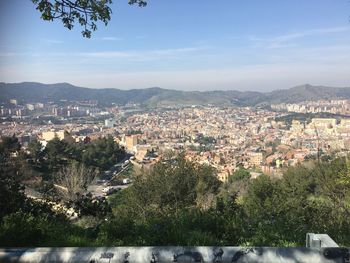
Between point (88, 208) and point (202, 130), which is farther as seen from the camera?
point (202, 130)

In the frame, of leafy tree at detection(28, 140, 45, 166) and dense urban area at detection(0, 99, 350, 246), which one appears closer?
dense urban area at detection(0, 99, 350, 246)

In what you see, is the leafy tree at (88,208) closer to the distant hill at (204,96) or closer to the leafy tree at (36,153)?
the leafy tree at (36,153)

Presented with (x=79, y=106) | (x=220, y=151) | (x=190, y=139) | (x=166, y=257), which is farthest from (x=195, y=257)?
(x=79, y=106)

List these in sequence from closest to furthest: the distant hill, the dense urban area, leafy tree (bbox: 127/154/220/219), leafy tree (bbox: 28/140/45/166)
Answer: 1. the dense urban area
2. leafy tree (bbox: 127/154/220/219)
3. leafy tree (bbox: 28/140/45/166)
4. the distant hill

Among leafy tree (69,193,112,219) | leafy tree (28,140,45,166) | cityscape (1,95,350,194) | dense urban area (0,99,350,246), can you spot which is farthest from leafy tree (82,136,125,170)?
leafy tree (69,193,112,219)

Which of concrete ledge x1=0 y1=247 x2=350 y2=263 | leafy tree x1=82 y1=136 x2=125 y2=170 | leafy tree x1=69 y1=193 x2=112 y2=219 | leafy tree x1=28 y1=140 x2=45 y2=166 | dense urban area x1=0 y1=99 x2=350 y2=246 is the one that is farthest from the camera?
leafy tree x1=82 y1=136 x2=125 y2=170

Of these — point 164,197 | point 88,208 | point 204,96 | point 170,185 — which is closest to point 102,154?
point 170,185

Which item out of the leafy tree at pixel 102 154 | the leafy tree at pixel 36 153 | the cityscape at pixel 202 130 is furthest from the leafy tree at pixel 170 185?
the cityscape at pixel 202 130

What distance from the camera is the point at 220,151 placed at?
53.9 metres

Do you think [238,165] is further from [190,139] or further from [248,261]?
[248,261]

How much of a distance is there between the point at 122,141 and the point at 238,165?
22.0m

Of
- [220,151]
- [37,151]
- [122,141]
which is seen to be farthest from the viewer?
[122,141]

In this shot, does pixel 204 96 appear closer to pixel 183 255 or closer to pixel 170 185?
pixel 170 185

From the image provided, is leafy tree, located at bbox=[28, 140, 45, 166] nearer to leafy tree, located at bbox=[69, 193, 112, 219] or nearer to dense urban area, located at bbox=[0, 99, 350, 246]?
dense urban area, located at bbox=[0, 99, 350, 246]
